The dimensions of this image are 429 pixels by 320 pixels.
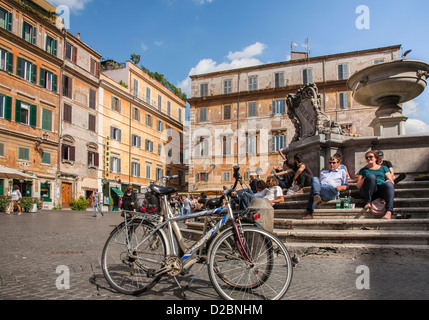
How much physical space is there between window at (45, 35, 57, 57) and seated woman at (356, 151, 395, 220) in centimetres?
3098

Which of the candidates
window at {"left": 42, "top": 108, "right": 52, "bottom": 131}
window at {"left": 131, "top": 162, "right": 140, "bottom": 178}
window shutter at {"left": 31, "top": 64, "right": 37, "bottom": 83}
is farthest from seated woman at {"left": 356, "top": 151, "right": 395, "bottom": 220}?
window at {"left": 131, "top": 162, "right": 140, "bottom": 178}

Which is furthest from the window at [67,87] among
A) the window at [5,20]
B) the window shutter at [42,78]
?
the window at [5,20]

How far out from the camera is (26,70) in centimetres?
2944

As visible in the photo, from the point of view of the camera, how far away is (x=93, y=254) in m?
6.38

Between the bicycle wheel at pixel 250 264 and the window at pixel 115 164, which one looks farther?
the window at pixel 115 164

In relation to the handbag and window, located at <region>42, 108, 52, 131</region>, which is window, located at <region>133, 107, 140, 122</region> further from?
the handbag

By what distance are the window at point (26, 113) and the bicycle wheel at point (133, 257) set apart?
2808cm

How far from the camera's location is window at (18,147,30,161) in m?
28.4

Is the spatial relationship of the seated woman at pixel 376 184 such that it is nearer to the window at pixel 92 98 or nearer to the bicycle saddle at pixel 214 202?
the bicycle saddle at pixel 214 202

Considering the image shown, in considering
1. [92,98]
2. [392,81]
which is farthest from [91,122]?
[392,81]

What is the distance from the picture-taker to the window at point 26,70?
28625 millimetres

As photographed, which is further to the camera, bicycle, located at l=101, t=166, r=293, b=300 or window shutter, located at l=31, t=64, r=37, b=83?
window shutter, located at l=31, t=64, r=37, b=83
